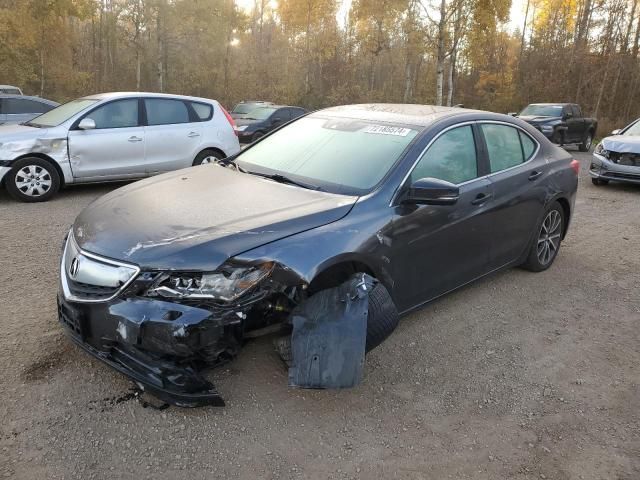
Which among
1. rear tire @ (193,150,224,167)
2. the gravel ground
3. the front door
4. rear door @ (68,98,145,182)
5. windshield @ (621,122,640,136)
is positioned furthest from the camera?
windshield @ (621,122,640,136)

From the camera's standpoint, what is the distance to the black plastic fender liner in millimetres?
2754

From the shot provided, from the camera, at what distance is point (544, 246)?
5.20 m

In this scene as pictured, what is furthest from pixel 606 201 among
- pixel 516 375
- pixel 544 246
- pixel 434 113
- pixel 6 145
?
pixel 6 145

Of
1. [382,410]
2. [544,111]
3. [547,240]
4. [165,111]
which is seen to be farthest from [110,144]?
[544,111]

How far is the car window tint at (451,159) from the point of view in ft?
12.1

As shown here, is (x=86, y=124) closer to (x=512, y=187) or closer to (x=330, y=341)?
(x=512, y=187)

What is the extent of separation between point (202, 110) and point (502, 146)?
5917mm

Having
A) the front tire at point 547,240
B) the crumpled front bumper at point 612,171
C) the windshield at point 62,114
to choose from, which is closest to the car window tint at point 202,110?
the windshield at point 62,114

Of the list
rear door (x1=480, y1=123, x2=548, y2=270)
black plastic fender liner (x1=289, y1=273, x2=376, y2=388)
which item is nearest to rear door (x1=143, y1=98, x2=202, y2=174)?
rear door (x1=480, y1=123, x2=548, y2=270)

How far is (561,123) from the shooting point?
18078mm

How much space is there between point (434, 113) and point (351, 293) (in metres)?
1.97

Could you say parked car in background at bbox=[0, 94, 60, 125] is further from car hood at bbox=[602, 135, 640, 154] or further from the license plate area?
car hood at bbox=[602, 135, 640, 154]

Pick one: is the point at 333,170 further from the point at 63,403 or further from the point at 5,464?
the point at 5,464

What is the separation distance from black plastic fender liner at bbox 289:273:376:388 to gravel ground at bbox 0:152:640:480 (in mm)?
300
